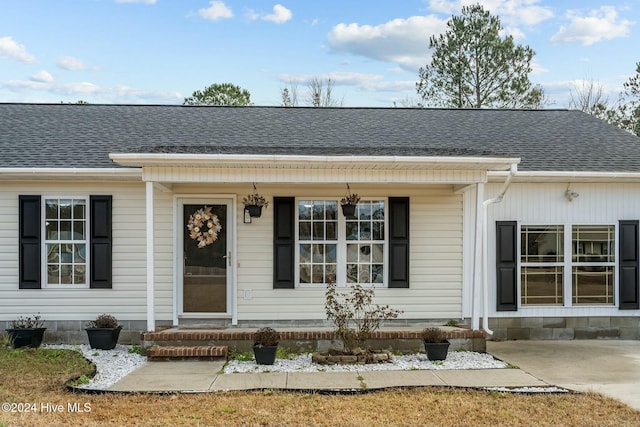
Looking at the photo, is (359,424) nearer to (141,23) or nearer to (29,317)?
(29,317)

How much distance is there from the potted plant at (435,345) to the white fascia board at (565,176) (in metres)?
2.54

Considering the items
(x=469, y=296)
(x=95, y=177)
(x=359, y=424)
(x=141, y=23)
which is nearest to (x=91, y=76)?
(x=141, y=23)

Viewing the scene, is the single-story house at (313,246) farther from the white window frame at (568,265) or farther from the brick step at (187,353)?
the brick step at (187,353)

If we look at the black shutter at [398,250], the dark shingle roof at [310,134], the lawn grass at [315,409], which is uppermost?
the dark shingle roof at [310,134]

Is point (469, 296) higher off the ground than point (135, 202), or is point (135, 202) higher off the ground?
point (135, 202)

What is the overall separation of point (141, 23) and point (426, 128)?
9561 millimetres

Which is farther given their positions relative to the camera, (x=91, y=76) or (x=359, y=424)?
(x=91, y=76)

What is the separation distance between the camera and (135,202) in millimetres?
8250

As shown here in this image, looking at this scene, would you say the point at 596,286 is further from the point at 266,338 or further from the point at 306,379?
the point at 266,338

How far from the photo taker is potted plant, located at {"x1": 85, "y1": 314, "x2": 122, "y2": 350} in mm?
7660

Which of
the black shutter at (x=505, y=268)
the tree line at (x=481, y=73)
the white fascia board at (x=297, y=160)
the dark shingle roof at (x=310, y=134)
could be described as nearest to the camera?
the white fascia board at (x=297, y=160)

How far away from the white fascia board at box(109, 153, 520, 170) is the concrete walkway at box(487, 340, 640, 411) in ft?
8.58

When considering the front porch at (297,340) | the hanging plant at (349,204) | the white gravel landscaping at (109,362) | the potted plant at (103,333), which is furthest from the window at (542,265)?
the potted plant at (103,333)

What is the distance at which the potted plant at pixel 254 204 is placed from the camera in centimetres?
792
